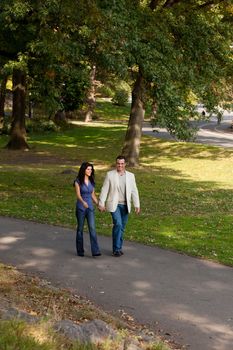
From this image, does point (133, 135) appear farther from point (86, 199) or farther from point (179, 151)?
point (86, 199)

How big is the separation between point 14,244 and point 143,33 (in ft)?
28.0

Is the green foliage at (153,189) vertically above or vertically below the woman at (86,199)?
below

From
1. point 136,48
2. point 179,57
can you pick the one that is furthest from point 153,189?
point 136,48

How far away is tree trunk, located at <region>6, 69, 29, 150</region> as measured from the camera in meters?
30.3

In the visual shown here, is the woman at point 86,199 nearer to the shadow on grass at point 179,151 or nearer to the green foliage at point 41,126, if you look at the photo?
the shadow on grass at point 179,151

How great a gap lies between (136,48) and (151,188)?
7247 millimetres

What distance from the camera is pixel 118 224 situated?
34.1 feet

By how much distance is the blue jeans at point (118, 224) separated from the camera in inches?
409

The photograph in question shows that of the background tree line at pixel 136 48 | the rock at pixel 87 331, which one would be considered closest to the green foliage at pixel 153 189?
the background tree line at pixel 136 48

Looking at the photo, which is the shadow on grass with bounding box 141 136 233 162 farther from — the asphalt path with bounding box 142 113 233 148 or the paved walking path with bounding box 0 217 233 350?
the paved walking path with bounding box 0 217 233 350

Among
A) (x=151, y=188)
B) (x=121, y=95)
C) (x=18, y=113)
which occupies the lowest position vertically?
(x=151, y=188)

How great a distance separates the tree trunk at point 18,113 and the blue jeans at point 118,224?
67.9 feet

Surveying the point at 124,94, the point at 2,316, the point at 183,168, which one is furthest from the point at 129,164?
the point at 124,94

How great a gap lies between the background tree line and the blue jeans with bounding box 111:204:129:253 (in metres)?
4.87
